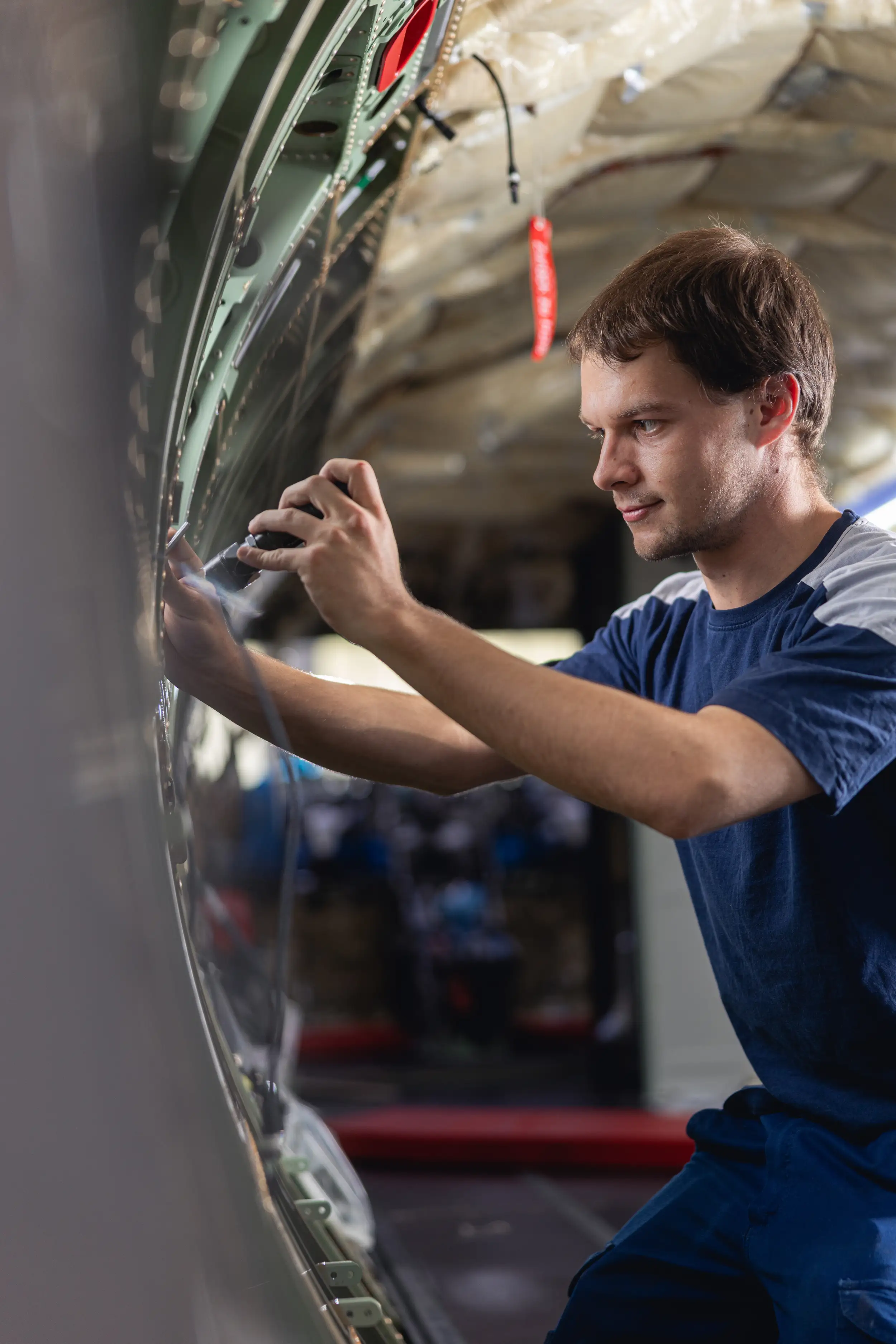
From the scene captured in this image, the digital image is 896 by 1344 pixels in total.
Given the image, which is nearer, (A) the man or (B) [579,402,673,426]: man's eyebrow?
A: (A) the man

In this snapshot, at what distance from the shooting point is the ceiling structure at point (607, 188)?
2107 mm

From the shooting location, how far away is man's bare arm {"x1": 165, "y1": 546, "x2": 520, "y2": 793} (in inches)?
36.3

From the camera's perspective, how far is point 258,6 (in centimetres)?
73

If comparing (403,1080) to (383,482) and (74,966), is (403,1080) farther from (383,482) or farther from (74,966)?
(74,966)

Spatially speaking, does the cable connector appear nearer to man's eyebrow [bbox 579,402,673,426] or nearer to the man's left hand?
man's eyebrow [bbox 579,402,673,426]

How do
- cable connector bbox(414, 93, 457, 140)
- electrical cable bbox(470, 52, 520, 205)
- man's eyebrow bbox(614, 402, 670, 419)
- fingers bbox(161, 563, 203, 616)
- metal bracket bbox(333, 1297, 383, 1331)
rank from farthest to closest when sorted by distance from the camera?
electrical cable bbox(470, 52, 520, 205)
cable connector bbox(414, 93, 457, 140)
man's eyebrow bbox(614, 402, 670, 419)
metal bracket bbox(333, 1297, 383, 1331)
fingers bbox(161, 563, 203, 616)

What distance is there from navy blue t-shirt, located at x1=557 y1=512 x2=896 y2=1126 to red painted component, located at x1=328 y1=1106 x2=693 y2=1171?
2.99 m

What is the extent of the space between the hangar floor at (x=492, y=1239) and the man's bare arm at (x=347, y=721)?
1194 mm

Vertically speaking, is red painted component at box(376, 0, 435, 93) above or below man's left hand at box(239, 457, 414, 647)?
above

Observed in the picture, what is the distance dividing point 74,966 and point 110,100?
453mm

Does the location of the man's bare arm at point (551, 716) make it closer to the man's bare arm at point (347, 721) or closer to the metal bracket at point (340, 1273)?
the man's bare arm at point (347, 721)

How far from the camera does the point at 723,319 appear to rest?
1047 mm

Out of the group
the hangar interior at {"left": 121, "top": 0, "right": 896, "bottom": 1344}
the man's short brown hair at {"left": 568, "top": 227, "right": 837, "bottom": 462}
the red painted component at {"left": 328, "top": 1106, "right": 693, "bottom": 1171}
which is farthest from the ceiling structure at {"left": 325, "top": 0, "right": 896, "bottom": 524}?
the red painted component at {"left": 328, "top": 1106, "right": 693, "bottom": 1171}

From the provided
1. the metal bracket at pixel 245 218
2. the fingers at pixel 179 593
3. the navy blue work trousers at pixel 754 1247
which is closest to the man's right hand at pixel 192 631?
the fingers at pixel 179 593
